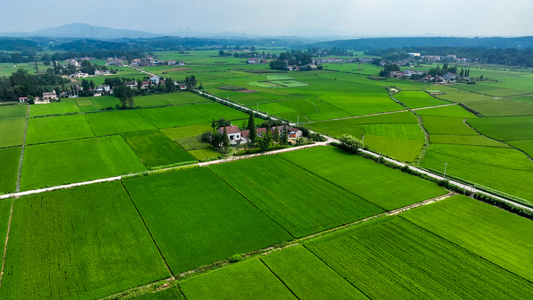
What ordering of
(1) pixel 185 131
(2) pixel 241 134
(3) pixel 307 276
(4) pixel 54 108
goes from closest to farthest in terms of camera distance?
(3) pixel 307 276 → (2) pixel 241 134 → (1) pixel 185 131 → (4) pixel 54 108

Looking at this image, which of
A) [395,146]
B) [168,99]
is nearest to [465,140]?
[395,146]

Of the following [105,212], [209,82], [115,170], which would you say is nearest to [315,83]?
[209,82]

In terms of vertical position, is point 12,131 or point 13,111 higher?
point 13,111

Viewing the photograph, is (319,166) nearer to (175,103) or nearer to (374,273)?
(374,273)

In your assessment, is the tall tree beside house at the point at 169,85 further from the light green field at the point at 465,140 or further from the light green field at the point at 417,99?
the light green field at the point at 465,140

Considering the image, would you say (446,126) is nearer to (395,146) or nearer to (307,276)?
(395,146)
